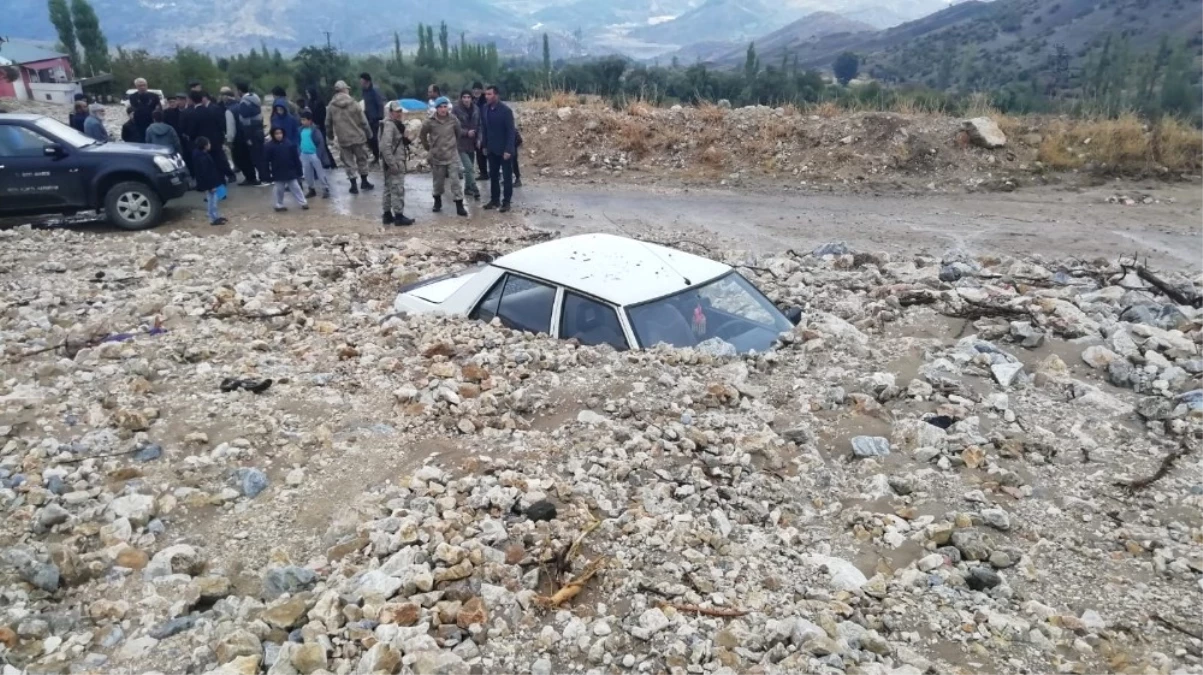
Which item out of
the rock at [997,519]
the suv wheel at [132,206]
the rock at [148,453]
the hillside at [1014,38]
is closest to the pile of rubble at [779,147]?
the suv wheel at [132,206]

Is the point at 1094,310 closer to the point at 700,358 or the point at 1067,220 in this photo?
the point at 700,358

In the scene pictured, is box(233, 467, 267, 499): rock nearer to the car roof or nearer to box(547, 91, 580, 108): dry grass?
the car roof

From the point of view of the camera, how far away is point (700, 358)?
5.82m

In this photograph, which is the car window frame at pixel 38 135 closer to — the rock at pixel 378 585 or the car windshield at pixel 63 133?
the car windshield at pixel 63 133

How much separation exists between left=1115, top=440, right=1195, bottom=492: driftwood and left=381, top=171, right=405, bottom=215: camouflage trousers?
31.5ft

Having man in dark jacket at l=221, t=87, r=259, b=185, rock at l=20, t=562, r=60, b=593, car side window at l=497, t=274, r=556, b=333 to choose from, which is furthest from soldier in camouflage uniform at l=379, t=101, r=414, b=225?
rock at l=20, t=562, r=60, b=593

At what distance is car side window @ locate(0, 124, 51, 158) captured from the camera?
11.1 m

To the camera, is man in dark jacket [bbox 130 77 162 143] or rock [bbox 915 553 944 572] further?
man in dark jacket [bbox 130 77 162 143]

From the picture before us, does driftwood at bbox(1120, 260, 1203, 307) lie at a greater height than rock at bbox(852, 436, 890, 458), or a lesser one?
greater

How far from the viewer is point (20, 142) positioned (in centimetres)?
1116

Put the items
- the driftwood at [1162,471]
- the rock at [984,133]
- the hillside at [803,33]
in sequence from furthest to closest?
the hillside at [803,33], the rock at [984,133], the driftwood at [1162,471]

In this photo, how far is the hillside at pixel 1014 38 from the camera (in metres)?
77.9

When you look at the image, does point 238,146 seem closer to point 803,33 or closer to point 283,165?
point 283,165

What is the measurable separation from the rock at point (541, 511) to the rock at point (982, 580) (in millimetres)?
1960
